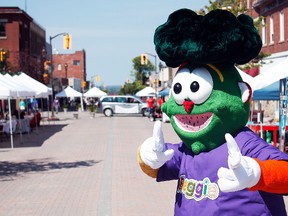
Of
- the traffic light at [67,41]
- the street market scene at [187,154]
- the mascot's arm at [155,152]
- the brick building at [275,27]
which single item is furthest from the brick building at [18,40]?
the mascot's arm at [155,152]

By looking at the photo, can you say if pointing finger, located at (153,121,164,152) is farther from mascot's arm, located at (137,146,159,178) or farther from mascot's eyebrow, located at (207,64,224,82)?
mascot's eyebrow, located at (207,64,224,82)

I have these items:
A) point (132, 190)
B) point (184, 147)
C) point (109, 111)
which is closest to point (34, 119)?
point (109, 111)

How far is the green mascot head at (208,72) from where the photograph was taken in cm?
429

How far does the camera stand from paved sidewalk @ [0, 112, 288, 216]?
869 centimetres

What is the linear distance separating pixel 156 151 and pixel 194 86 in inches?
24.8

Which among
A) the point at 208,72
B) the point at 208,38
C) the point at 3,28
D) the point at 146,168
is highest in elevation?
the point at 3,28

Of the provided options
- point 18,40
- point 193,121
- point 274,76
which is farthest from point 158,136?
point 18,40

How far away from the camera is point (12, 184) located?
11.2 metres

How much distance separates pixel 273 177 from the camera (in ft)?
12.4

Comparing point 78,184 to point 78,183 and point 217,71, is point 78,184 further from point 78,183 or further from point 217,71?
point 217,71

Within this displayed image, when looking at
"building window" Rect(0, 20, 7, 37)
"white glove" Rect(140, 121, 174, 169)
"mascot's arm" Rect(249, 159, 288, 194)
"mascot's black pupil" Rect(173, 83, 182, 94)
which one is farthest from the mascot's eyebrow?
"building window" Rect(0, 20, 7, 37)

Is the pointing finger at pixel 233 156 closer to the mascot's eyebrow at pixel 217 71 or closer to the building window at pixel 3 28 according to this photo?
the mascot's eyebrow at pixel 217 71

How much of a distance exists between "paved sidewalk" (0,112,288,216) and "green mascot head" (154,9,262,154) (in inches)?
158

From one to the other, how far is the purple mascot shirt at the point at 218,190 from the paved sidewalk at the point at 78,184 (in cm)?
383
